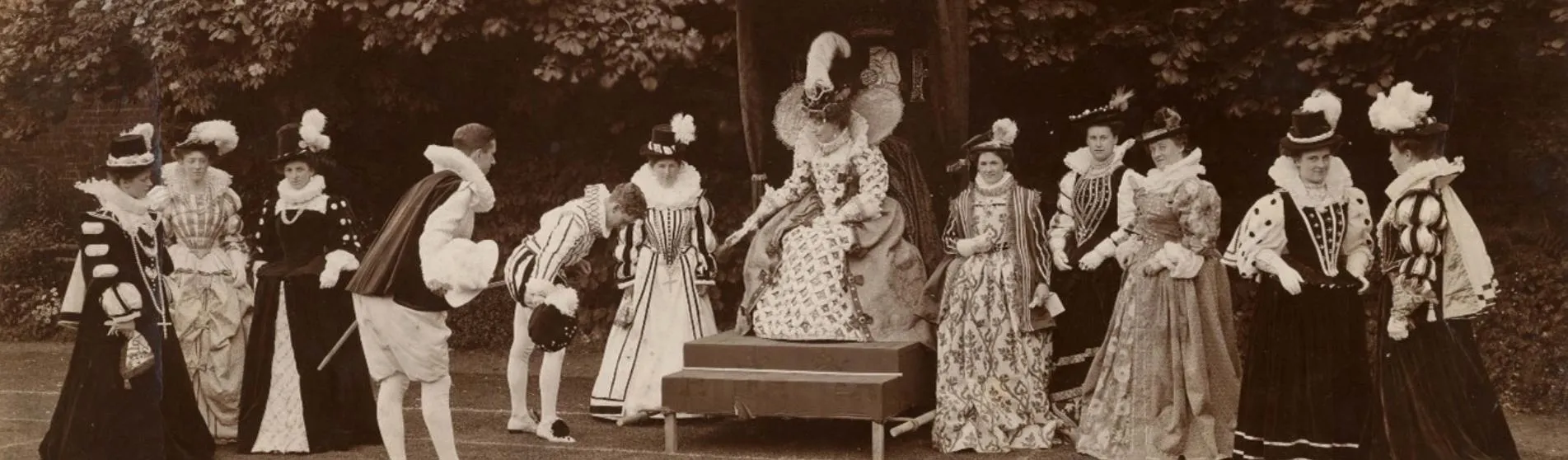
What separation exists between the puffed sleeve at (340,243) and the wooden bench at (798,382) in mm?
1704

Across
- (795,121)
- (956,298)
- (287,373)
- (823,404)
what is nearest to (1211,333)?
(956,298)

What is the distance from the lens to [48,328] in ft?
38.9

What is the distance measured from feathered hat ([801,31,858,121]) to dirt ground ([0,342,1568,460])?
1673 millimetres

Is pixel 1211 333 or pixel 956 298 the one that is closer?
pixel 1211 333

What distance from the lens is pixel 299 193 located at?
296 inches

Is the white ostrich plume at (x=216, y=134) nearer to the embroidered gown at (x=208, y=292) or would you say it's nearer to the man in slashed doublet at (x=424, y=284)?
the embroidered gown at (x=208, y=292)

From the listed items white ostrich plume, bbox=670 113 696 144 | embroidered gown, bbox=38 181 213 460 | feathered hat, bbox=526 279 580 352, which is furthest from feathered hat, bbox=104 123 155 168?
white ostrich plume, bbox=670 113 696 144

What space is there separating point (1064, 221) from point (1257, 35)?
9.47 feet

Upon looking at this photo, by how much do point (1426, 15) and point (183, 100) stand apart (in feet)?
27.3

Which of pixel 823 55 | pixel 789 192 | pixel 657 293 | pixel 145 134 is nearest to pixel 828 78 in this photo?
pixel 823 55

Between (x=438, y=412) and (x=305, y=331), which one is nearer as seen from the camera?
(x=438, y=412)

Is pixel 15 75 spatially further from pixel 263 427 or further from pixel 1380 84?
pixel 1380 84

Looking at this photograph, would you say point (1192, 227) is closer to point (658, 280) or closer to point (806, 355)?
point (806, 355)

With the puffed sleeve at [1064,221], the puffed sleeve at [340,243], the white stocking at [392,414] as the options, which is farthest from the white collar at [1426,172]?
the puffed sleeve at [340,243]
